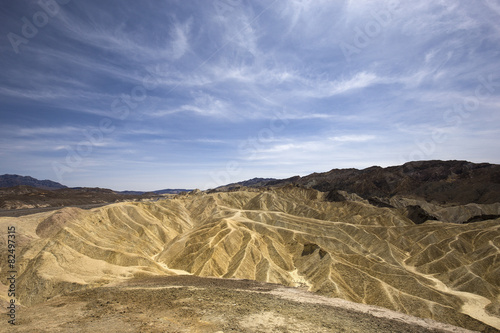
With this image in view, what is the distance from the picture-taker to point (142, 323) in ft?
57.5

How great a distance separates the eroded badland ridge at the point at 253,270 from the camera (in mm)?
19562

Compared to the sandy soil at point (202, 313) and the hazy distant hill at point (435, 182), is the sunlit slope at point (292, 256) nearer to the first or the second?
the sandy soil at point (202, 313)

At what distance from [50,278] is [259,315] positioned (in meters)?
24.2

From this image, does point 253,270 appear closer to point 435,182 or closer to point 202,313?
point 202,313

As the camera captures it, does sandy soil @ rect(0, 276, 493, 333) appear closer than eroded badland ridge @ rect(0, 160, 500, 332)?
Yes

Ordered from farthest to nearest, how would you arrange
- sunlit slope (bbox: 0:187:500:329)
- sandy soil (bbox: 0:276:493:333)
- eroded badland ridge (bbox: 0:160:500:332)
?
sunlit slope (bbox: 0:187:500:329), eroded badland ridge (bbox: 0:160:500:332), sandy soil (bbox: 0:276:493:333)

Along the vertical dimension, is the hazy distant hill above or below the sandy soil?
above

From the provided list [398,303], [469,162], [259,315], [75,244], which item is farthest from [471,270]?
[469,162]

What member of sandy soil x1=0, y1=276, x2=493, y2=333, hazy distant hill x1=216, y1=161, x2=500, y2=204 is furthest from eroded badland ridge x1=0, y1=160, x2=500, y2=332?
hazy distant hill x1=216, y1=161, x2=500, y2=204

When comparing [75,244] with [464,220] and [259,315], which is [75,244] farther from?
[464,220]

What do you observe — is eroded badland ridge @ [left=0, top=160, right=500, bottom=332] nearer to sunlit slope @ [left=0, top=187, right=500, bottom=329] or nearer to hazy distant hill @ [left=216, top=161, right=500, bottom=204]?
sunlit slope @ [left=0, top=187, right=500, bottom=329]

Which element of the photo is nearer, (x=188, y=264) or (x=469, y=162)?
(x=188, y=264)

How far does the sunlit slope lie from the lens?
34594 millimetres

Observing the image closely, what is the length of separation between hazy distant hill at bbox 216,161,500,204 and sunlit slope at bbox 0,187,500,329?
62654 millimetres
